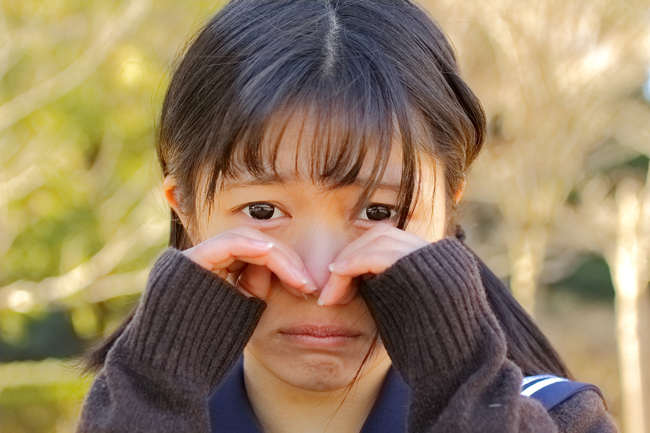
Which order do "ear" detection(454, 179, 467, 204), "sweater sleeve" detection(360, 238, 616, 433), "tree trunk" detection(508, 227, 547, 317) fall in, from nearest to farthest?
"sweater sleeve" detection(360, 238, 616, 433) → "ear" detection(454, 179, 467, 204) → "tree trunk" detection(508, 227, 547, 317)

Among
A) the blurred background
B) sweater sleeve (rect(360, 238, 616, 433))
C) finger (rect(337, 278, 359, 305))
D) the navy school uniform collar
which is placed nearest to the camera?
sweater sleeve (rect(360, 238, 616, 433))

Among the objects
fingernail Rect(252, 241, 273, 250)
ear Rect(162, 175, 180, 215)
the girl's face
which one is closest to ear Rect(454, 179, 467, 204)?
the girl's face

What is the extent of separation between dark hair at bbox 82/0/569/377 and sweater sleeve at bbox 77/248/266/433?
0.29 metres

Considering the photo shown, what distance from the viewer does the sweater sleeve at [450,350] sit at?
1504mm

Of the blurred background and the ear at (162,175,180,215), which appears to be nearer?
the ear at (162,175,180,215)

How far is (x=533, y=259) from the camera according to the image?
6.40m

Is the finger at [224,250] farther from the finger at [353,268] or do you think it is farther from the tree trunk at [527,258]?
the tree trunk at [527,258]

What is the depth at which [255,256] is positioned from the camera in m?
1.66

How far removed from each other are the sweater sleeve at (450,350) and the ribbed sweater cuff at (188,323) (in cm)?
37

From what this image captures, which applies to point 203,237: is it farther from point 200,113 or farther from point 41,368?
point 41,368

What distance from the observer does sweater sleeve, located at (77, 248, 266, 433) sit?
1.56 metres

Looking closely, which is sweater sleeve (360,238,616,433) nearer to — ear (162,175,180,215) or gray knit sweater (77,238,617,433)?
gray knit sweater (77,238,617,433)

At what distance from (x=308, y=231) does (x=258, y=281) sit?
21 cm

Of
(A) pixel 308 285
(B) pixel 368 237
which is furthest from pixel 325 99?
(A) pixel 308 285
